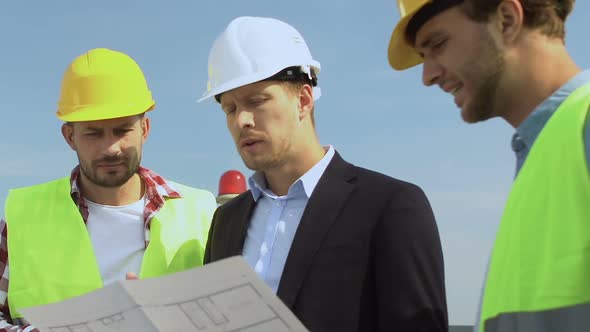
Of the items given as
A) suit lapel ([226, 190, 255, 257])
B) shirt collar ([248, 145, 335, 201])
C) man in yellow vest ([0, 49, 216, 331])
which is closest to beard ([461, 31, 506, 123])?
shirt collar ([248, 145, 335, 201])

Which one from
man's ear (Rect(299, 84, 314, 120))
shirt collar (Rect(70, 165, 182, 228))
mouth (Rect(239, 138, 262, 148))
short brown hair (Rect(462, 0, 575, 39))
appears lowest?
shirt collar (Rect(70, 165, 182, 228))

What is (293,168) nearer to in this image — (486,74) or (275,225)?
(275,225)

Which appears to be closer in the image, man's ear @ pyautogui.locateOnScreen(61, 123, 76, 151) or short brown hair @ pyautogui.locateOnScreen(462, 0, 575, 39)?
short brown hair @ pyautogui.locateOnScreen(462, 0, 575, 39)

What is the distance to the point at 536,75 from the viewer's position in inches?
92.1

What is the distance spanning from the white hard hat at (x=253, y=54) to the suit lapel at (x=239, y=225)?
23.7 inches

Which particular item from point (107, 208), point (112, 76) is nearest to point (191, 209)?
point (107, 208)

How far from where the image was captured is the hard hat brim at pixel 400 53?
2961mm

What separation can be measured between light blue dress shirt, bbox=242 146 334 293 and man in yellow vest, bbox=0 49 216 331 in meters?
0.75

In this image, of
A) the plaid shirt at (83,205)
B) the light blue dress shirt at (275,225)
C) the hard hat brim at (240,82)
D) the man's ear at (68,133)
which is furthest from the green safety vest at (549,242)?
the man's ear at (68,133)

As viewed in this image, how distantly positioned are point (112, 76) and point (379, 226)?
223 centimetres

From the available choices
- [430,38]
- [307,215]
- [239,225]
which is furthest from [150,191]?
[430,38]

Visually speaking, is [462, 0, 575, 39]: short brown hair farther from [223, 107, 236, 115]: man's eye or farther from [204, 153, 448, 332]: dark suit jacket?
[223, 107, 236, 115]: man's eye

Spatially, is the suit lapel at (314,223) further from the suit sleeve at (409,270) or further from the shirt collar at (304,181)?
the suit sleeve at (409,270)

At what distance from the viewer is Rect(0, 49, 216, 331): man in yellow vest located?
4387 mm
